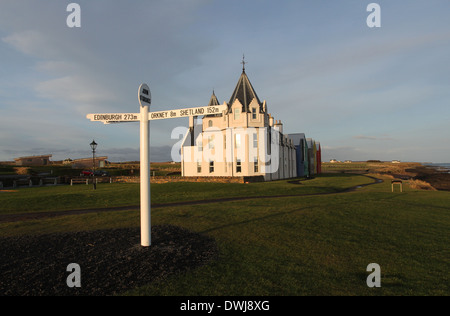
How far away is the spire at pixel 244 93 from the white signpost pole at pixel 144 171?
27.8 metres

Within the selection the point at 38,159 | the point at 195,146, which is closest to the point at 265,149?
the point at 195,146

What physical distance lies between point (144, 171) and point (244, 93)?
100.0ft

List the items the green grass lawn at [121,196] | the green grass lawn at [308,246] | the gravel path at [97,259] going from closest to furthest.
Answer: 1. the green grass lawn at [308,246]
2. the gravel path at [97,259]
3. the green grass lawn at [121,196]

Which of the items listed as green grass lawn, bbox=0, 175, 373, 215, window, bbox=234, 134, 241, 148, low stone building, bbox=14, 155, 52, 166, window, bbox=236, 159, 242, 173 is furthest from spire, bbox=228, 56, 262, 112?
low stone building, bbox=14, 155, 52, 166

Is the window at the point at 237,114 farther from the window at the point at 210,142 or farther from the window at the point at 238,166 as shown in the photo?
the window at the point at 238,166

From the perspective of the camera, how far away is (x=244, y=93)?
35906 mm

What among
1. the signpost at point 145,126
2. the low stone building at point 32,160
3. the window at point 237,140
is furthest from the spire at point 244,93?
the low stone building at point 32,160

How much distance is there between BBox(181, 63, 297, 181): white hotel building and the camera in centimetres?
3406

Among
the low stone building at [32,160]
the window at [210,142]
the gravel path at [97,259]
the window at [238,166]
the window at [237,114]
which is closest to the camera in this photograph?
the gravel path at [97,259]

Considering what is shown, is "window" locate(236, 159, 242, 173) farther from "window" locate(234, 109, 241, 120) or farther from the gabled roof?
the gabled roof

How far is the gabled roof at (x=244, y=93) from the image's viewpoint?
35250 millimetres
